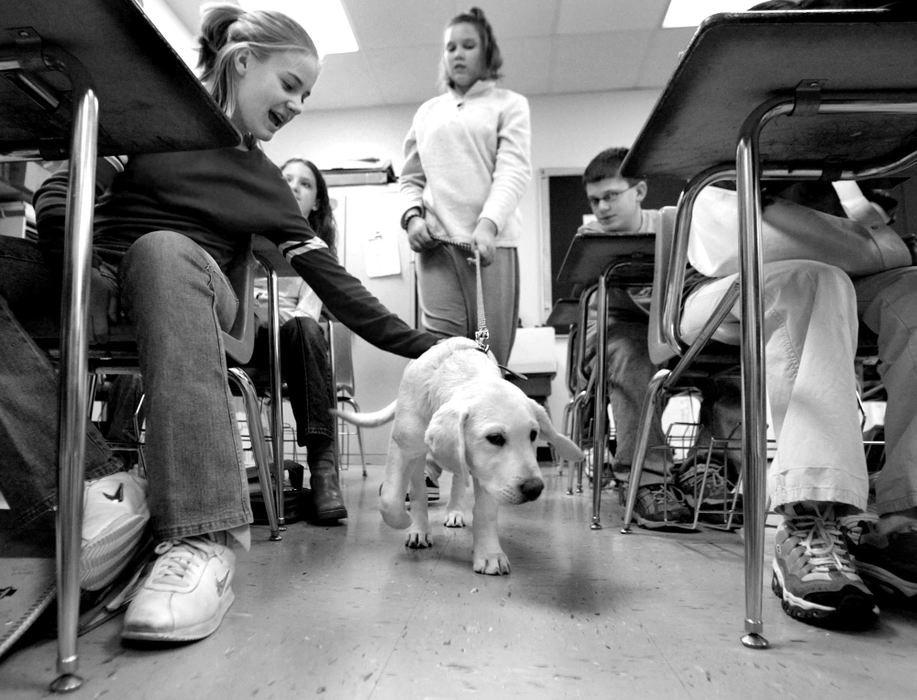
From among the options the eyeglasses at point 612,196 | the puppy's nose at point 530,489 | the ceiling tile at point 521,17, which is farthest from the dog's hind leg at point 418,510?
the ceiling tile at point 521,17

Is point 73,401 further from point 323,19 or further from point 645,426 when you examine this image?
point 323,19

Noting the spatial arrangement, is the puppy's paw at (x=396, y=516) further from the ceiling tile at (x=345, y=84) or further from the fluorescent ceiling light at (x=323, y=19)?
the ceiling tile at (x=345, y=84)

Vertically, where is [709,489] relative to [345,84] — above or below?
below

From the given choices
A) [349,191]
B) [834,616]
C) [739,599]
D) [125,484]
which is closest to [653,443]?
[739,599]

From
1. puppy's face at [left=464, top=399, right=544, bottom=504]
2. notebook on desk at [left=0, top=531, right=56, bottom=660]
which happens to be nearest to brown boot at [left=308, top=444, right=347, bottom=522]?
puppy's face at [left=464, top=399, right=544, bottom=504]

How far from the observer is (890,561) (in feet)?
3.15

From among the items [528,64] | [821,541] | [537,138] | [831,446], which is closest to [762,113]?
[831,446]

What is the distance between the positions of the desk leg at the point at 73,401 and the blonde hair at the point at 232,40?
0.73 metres

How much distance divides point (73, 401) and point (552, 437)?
87 centimetres

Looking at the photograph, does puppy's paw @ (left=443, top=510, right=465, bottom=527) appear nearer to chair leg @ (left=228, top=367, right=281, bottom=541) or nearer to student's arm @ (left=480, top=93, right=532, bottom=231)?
chair leg @ (left=228, top=367, right=281, bottom=541)

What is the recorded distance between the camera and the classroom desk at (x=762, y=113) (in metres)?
0.73

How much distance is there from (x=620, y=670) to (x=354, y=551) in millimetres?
778

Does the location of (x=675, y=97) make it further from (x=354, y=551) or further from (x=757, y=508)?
(x=354, y=551)

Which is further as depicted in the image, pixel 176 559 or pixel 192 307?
pixel 192 307
